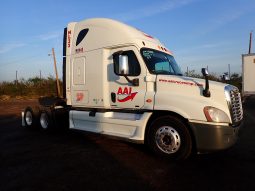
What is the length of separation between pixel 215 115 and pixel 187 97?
2.25 ft

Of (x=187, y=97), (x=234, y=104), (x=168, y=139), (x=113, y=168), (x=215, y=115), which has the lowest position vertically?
(x=113, y=168)

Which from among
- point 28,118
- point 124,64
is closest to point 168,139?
point 124,64

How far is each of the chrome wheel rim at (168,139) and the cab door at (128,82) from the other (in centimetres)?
87

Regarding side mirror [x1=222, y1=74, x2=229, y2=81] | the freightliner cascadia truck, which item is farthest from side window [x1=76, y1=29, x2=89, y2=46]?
side mirror [x1=222, y1=74, x2=229, y2=81]

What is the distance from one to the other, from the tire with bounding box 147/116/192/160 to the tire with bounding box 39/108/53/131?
4.37 metres

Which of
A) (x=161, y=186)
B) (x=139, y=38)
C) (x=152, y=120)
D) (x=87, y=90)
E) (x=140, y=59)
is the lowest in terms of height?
(x=161, y=186)

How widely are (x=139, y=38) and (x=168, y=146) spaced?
277 cm

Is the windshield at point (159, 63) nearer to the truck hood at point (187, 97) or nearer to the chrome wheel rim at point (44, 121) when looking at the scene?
the truck hood at point (187, 97)

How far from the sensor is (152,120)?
693 centimetres

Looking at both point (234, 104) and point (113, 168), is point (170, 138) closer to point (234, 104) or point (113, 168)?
point (113, 168)

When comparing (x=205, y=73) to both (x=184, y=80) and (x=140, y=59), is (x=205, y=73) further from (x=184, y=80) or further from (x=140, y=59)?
(x=140, y=59)

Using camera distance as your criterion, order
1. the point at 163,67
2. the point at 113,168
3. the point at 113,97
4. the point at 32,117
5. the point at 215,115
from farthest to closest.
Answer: the point at 32,117 < the point at 113,97 < the point at 163,67 < the point at 215,115 < the point at 113,168

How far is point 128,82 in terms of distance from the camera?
7.34 meters

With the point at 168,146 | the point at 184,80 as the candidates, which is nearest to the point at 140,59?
the point at 184,80
